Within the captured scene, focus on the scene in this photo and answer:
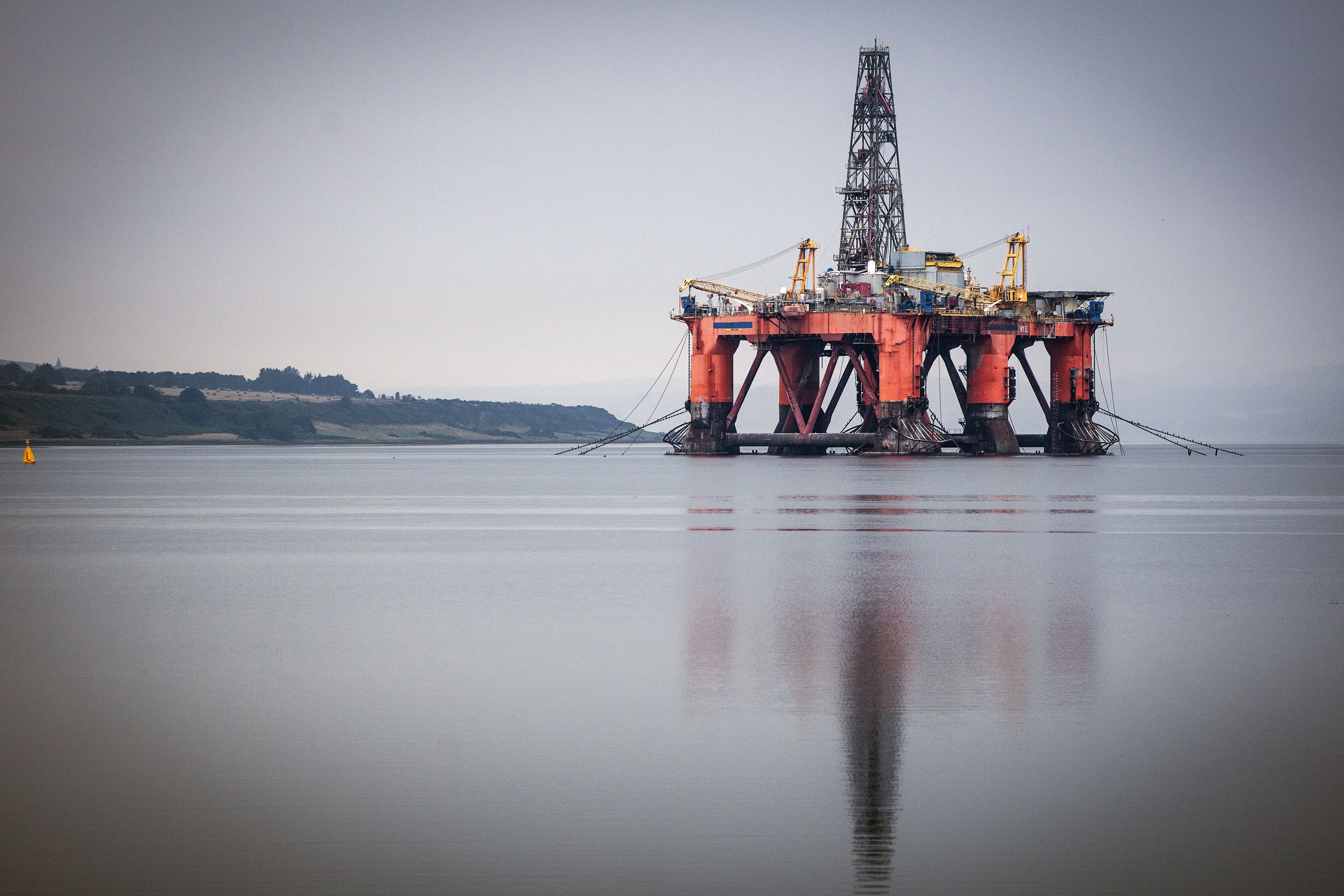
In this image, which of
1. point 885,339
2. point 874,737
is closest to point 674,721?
point 874,737

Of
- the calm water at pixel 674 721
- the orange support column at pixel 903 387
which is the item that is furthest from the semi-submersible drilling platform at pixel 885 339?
the calm water at pixel 674 721

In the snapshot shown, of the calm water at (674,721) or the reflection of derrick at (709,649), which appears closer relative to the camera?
the calm water at (674,721)

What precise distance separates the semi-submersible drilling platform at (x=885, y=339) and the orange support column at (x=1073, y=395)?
0.31 ft

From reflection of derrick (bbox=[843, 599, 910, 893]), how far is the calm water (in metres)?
0.04

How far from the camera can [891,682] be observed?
11.2 meters

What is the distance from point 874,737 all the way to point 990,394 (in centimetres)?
7572

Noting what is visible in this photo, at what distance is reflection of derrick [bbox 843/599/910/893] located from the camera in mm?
6836

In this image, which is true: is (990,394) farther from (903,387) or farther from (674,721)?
(674,721)

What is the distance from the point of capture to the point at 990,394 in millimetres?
82188

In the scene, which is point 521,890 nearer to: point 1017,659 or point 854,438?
point 1017,659

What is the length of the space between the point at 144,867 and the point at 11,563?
19613 millimetres

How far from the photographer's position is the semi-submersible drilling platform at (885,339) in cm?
7738

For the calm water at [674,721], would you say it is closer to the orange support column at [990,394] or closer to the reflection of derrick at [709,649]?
the reflection of derrick at [709,649]

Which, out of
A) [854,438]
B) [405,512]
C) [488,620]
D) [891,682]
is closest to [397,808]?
[891,682]
